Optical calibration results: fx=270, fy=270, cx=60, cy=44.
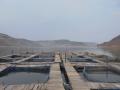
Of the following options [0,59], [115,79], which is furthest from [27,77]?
[0,59]

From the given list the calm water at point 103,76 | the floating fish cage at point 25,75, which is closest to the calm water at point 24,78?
the floating fish cage at point 25,75

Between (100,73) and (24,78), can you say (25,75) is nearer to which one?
(24,78)

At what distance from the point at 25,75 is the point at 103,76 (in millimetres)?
5191

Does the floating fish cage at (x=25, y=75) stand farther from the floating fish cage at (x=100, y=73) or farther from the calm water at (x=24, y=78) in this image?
the floating fish cage at (x=100, y=73)

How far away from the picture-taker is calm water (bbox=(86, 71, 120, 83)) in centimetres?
1660

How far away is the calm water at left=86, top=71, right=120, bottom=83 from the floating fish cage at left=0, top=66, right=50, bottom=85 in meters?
2.89

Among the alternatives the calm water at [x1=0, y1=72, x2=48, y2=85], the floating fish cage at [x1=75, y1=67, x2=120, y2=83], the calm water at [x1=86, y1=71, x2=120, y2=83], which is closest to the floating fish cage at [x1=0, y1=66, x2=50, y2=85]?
the calm water at [x1=0, y1=72, x2=48, y2=85]

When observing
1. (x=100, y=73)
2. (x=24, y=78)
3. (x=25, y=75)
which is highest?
(x=100, y=73)

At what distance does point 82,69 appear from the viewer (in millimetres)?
19438

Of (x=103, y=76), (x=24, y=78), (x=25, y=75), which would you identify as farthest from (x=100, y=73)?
(x=24, y=78)

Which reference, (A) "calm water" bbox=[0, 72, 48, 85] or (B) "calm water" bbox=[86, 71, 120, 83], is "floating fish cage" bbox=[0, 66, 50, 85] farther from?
(B) "calm water" bbox=[86, 71, 120, 83]

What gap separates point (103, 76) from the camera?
17906 mm

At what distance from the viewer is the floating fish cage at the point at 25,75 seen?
1634cm

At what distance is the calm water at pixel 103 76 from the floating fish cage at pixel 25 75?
2.89m
